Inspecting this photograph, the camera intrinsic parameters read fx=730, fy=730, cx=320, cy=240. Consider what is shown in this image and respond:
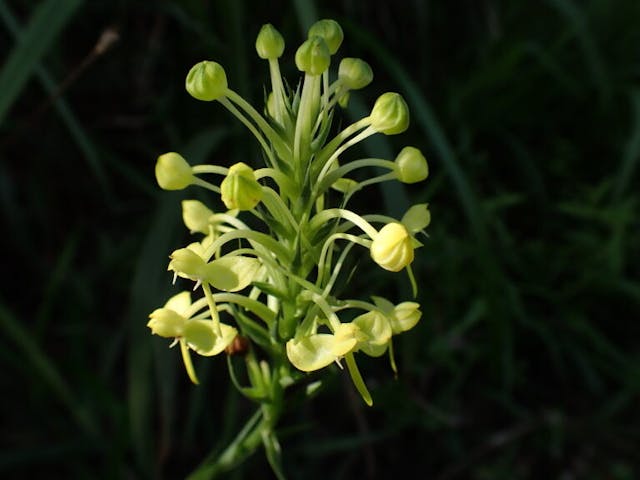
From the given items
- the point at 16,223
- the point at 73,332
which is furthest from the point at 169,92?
the point at 73,332

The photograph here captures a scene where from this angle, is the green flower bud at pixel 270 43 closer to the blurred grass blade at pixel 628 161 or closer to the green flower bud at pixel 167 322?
the green flower bud at pixel 167 322

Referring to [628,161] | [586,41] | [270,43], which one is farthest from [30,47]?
[628,161]

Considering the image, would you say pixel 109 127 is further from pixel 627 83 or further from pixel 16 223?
pixel 627 83

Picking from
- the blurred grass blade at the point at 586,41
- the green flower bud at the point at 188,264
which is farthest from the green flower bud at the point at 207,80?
the blurred grass blade at the point at 586,41

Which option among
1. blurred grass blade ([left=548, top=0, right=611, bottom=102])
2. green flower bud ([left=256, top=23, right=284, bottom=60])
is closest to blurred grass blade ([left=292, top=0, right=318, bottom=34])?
green flower bud ([left=256, top=23, right=284, bottom=60])

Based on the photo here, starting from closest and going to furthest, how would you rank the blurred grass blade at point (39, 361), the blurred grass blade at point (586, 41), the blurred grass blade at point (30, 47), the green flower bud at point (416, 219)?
1. the green flower bud at point (416, 219)
2. the blurred grass blade at point (30, 47)
3. the blurred grass blade at point (39, 361)
4. the blurred grass blade at point (586, 41)

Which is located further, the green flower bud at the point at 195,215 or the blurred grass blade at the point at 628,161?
the blurred grass blade at the point at 628,161

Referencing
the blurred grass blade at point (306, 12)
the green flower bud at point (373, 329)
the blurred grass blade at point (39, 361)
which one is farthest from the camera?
the blurred grass blade at point (39, 361)
